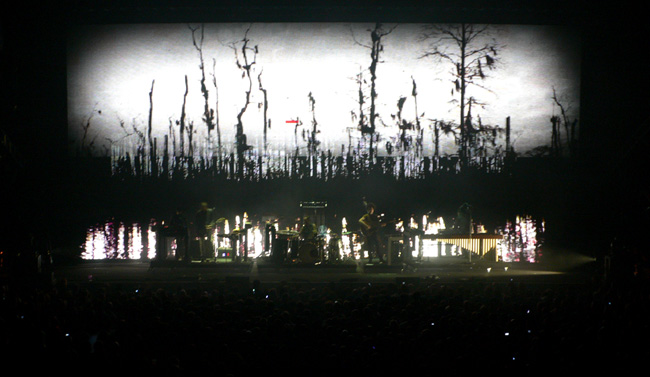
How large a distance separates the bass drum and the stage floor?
163 mm

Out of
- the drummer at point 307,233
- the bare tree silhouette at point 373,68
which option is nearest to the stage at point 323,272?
the drummer at point 307,233

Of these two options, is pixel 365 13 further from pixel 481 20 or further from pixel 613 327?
pixel 613 327

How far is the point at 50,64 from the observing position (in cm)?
1527

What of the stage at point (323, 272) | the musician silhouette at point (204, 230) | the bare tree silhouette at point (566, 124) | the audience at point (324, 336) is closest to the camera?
the audience at point (324, 336)

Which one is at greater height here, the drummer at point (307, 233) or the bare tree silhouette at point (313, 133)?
the bare tree silhouette at point (313, 133)

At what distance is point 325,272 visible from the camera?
12.4 meters

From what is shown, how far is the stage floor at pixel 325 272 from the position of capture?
445 inches

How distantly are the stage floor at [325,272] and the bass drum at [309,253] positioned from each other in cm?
16

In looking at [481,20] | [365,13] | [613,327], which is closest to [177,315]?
[613,327]

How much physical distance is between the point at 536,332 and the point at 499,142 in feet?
35.7

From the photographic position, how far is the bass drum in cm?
1279

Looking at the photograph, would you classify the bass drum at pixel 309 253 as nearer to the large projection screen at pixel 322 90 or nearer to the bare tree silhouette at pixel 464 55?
the large projection screen at pixel 322 90

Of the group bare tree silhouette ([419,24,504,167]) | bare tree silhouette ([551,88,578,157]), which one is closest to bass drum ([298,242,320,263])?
bare tree silhouette ([419,24,504,167])

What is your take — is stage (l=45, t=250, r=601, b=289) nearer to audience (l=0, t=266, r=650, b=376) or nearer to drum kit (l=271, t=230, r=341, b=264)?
drum kit (l=271, t=230, r=341, b=264)
